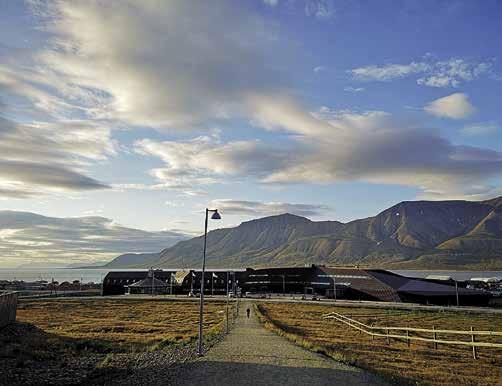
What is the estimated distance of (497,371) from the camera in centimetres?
2453

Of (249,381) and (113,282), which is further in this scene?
(113,282)

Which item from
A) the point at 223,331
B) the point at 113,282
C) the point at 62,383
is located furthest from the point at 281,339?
the point at 113,282

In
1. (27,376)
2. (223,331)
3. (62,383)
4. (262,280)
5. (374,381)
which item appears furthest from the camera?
(262,280)

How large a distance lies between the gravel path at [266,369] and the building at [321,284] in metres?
98.7

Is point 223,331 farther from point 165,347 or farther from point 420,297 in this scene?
point 420,297

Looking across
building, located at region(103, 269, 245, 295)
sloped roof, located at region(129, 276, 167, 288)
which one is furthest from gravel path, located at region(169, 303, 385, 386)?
sloped roof, located at region(129, 276, 167, 288)

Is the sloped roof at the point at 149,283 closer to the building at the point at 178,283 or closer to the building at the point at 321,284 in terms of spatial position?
the building at the point at 178,283

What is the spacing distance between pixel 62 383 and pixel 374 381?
1470 centimetres

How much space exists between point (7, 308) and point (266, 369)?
33336 mm

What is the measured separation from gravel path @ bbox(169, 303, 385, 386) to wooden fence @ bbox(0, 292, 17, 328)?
81.7ft

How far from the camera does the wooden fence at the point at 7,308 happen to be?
41.7 metres

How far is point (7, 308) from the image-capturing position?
4353 cm

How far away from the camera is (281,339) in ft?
111

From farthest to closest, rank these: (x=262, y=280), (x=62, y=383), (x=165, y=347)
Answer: (x=262, y=280) < (x=165, y=347) < (x=62, y=383)
